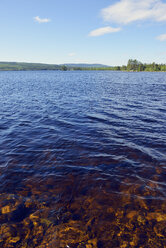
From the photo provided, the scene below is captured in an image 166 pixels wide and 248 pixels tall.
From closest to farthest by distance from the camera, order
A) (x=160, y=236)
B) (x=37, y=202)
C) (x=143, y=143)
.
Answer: (x=160, y=236)
(x=37, y=202)
(x=143, y=143)

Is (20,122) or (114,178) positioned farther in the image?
(20,122)

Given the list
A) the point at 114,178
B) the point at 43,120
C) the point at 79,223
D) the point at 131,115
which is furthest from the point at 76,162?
the point at 131,115

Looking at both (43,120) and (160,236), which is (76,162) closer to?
(160,236)

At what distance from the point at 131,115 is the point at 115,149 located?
36.4 feet

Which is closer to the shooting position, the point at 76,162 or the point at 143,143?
the point at 76,162

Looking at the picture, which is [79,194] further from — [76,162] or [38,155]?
[38,155]

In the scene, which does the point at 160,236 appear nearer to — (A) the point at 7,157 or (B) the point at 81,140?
(B) the point at 81,140

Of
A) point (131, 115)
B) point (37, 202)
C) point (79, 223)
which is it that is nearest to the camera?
point (79, 223)

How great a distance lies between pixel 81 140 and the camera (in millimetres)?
14508

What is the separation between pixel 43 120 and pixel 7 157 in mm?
9801

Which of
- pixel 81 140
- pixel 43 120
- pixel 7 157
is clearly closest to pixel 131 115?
pixel 81 140

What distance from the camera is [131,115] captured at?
2228cm

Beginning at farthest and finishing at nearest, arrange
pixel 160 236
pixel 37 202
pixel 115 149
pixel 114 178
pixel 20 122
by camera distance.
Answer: pixel 20 122 → pixel 115 149 → pixel 114 178 → pixel 37 202 → pixel 160 236

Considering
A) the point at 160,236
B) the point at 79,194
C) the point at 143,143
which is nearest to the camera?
the point at 160,236
